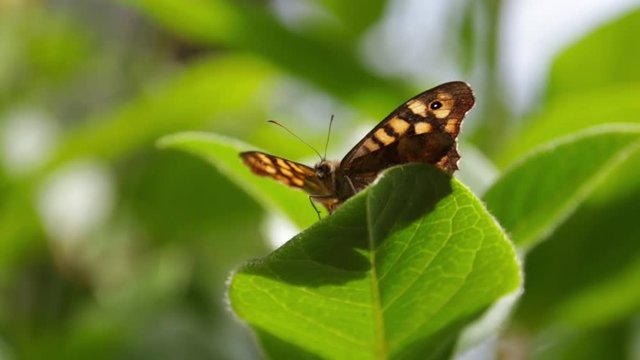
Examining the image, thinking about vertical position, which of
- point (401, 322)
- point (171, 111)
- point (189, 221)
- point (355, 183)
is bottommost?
point (401, 322)

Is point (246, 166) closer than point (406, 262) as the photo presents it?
No

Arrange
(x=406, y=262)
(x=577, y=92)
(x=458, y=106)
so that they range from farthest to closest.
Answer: (x=577, y=92), (x=458, y=106), (x=406, y=262)

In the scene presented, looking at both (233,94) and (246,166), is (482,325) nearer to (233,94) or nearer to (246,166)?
(246,166)

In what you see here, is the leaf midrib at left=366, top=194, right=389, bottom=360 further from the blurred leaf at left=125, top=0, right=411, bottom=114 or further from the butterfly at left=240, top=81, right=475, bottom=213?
the blurred leaf at left=125, top=0, right=411, bottom=114

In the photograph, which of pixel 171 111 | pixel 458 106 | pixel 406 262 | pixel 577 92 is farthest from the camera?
pixel 171 111


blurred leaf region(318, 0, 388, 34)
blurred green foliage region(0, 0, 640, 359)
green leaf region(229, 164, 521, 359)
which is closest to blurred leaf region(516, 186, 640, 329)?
blurred green foliage region(0, 0, 640, 359)

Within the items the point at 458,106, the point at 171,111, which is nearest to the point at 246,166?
the point at 458,106

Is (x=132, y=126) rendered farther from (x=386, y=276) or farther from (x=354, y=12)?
(x=386, y=276)
